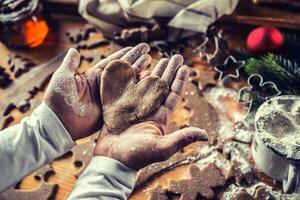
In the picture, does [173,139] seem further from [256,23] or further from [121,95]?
[256,23]

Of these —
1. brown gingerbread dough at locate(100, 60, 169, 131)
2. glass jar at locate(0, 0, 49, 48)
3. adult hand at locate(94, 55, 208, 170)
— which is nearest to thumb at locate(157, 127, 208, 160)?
adult hand at locate(94, 55, 208, 170)

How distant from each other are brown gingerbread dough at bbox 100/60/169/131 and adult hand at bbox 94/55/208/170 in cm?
1

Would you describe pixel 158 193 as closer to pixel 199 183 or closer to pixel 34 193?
pixel 199 183

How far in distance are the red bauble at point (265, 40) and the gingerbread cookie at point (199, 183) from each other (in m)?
0.30

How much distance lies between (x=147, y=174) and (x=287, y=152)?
10.9 inches

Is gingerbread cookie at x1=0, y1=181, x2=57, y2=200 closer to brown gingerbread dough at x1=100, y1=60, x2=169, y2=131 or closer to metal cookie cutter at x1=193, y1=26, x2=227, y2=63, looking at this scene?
brown gingerbread dough at x1=100, y1=60, x2=169, y2=131

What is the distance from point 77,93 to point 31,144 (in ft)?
0.40

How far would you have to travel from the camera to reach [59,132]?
0.79 meters

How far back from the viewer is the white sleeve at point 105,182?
72 centimetres

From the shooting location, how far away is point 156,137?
734 mm

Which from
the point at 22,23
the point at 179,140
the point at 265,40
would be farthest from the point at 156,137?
the point at 22,23

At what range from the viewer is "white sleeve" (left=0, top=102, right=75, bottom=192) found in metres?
0.76

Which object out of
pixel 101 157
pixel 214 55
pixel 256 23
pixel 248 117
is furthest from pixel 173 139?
pixel 256 23

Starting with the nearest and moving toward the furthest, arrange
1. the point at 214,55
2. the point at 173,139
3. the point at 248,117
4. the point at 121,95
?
the point at 173,139 → the point at 121,95 → the point at 248,117 → the point at 214,55
